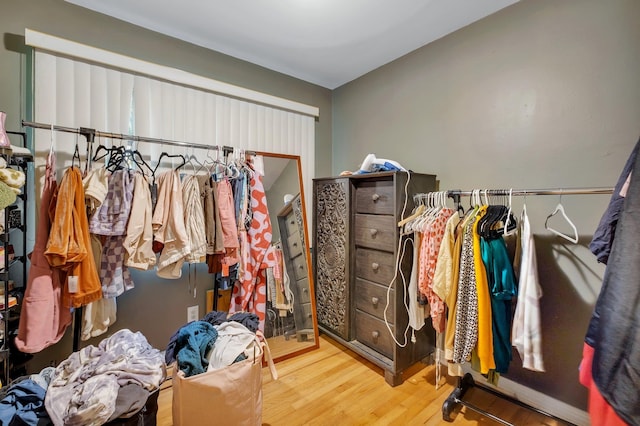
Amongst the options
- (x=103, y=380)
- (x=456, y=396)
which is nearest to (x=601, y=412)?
(x=456, y=396)

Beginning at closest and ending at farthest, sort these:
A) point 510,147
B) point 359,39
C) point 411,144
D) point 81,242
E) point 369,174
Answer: point 81,242 → point 510,147 → point 369,174 → point 359,39 → point 411,144

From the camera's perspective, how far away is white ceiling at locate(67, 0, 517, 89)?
1.81 m

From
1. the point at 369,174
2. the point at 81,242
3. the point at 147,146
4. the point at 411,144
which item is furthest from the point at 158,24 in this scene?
the point at 411,144

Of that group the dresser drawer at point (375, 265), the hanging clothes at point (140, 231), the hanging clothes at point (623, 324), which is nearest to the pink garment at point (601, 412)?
the hanging clothes at point (623, 324)

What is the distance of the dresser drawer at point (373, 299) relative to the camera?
6.42 ft

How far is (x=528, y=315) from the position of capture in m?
1.34

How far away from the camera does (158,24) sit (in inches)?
80.0

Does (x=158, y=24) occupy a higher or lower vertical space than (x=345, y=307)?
higher

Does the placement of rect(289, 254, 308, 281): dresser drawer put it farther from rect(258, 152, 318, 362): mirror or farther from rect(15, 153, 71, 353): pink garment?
rect(15, 153, 71, 353): pink garment

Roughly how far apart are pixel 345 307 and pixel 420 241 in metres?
0.84

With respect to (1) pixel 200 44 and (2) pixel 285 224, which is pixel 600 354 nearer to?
(2) pixel 285 224

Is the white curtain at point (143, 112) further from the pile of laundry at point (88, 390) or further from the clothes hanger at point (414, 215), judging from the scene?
the clothes hanger at point (414, 215)

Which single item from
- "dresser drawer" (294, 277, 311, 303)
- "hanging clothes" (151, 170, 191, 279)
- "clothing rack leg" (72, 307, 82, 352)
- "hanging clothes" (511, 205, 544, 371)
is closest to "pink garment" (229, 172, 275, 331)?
"dresser drawer" (294, 277, 311, 303)

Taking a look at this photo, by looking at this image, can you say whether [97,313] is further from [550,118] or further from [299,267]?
[550,118]
